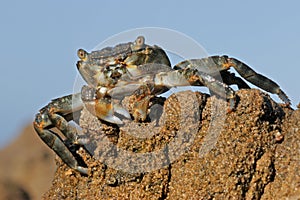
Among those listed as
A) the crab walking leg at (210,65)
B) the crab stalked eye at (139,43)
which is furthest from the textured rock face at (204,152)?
the crab stalked eye at (139,43)

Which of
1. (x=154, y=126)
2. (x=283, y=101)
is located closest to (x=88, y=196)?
(x=154, y=126)

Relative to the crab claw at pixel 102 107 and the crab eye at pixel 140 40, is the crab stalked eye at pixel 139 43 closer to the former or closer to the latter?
the crab eye at pixel 140 40

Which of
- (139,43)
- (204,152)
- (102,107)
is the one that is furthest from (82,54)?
(204,152)

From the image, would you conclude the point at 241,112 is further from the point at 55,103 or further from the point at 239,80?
the point at 55,103

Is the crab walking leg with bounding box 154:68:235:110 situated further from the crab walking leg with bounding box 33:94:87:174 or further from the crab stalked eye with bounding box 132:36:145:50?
the crab walking leg with bounding box 33:94:87:174

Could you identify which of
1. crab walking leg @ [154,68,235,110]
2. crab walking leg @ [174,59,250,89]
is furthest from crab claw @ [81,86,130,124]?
crab walking leg @ [174,59,250,89]
